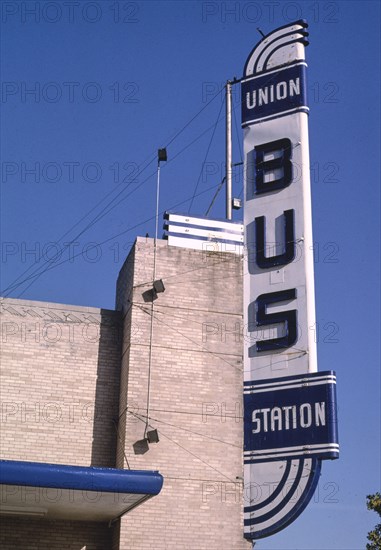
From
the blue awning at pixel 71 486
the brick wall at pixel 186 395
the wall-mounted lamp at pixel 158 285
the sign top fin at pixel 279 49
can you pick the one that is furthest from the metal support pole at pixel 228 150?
the blue awning at pixel 71 486

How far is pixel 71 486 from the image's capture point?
540 inches

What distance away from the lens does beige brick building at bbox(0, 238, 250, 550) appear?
16.2 metres

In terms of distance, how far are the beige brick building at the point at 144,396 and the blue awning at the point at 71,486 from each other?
4.15 feet

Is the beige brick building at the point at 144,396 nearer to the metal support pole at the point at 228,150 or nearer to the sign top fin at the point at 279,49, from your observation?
the metal support pole at the point at 228,150

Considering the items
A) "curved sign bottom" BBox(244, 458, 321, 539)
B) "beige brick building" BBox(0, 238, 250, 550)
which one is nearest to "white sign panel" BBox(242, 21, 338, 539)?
"curved sign bottom" BBox(244, 458, 321, 539)

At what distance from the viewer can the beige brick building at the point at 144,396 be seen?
16.2m

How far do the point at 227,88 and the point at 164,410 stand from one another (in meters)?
7.73

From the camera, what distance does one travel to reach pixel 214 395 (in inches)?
680

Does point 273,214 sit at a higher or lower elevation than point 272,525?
higher

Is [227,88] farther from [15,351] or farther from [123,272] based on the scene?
[15,351]

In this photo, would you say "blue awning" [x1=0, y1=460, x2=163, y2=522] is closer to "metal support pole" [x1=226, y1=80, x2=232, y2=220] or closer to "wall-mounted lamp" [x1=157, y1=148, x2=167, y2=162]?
"metal support pole" [x1=226, y1=80, x2=232, y2=220]

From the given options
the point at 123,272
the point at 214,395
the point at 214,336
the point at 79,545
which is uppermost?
the point at 123,272

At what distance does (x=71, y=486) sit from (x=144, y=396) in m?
3.45

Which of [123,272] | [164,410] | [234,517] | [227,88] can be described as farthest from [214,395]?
[227,88]
